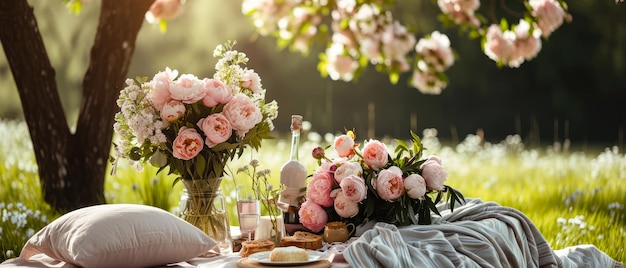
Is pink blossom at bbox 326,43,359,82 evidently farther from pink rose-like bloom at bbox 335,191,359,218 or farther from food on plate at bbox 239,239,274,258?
food on plate at bbox 239,239,274,258

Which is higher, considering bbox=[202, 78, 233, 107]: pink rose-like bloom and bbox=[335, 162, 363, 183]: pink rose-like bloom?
bbox=[202, 78, 233, 107]: pink rose-like bloom

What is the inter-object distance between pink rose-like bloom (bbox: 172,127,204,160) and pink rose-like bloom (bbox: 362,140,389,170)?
0.53 m

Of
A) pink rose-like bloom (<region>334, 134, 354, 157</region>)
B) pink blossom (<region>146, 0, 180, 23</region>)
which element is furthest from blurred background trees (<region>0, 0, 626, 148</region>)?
pink rose-like bloom (<region>334, 134, 354, 157</region>)

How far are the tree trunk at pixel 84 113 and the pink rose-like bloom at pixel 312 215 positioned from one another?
5.33 ft

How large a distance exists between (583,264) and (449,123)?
786 centimetres

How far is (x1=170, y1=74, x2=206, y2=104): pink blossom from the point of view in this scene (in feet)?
7.92

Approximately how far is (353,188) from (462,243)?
14.1 inches

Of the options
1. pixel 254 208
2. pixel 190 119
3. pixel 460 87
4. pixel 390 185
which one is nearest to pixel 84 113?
pixel 190 119

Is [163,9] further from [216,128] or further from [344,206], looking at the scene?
[344,206]

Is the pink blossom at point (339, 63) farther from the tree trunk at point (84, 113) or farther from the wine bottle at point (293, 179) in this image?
the wine bottle at point (293, 179)

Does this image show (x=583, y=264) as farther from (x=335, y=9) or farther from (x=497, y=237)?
(x=335, y=9)

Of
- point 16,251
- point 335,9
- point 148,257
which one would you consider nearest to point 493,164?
point 335,9

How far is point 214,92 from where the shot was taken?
2459mm

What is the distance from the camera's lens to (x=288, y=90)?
11.6 meters
